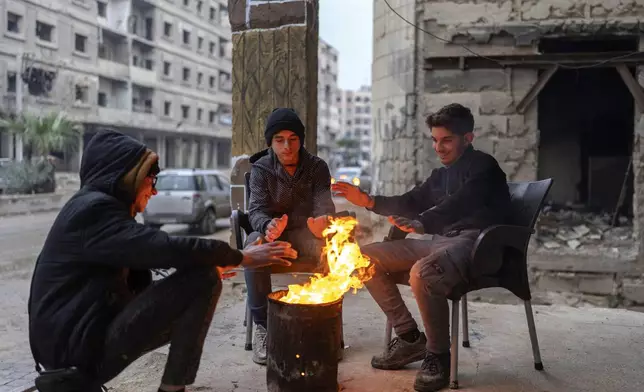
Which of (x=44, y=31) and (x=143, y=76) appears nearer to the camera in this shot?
(x=44, y=31)

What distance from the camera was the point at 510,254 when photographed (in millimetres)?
3365

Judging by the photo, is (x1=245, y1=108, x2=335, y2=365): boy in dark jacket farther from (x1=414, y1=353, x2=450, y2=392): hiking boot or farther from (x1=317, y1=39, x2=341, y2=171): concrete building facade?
(x1=317, y1=39, x2=341, y2=171): concrete building facade

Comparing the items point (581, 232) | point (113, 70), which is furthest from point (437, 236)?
point (113, 70)

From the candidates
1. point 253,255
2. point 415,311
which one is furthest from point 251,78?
point 253,255

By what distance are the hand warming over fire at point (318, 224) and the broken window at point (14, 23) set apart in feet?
92.4

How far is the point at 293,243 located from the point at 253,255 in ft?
3.51

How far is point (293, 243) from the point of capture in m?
3.71

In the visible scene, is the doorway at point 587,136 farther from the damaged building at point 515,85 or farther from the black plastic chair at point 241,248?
the black plastic chair at point 241,248

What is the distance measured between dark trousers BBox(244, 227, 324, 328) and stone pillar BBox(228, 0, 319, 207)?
6.07 ft

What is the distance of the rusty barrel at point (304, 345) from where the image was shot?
9.09 ft

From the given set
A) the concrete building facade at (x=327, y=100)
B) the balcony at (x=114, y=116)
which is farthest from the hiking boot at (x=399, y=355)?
the concrete building facade at (x=327, y=100)

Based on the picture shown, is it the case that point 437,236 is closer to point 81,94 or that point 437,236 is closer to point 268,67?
point 268,67

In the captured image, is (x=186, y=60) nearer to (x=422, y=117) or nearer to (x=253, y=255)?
(x=422, y=117)

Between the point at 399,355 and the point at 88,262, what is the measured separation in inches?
81.5
